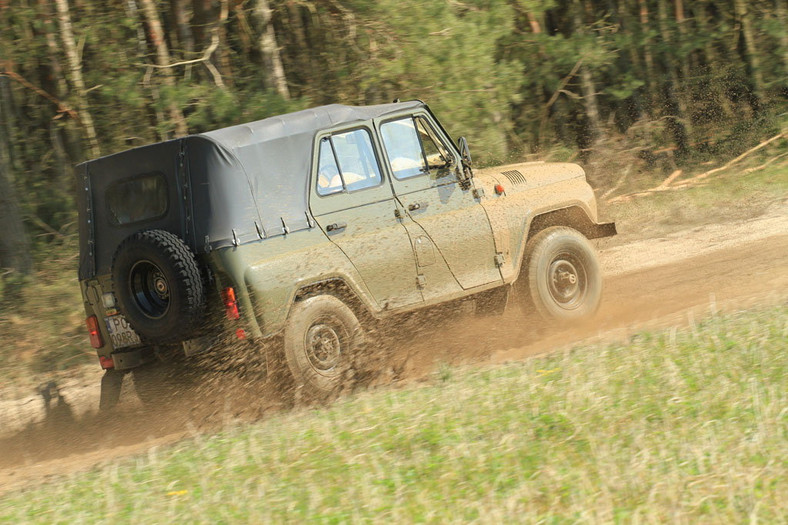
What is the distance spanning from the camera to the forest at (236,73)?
463 inches

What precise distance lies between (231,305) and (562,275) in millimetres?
3088

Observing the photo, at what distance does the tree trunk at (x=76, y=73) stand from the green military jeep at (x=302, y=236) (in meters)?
5.30

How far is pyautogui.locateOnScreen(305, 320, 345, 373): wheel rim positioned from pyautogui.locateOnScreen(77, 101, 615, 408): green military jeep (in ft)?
0.03

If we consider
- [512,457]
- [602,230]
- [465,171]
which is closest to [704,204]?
[602,230]

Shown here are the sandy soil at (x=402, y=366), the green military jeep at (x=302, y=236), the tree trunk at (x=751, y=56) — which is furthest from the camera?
the tree trunk at (x=751, y=56)

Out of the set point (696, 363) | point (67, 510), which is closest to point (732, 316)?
point (696, 363)

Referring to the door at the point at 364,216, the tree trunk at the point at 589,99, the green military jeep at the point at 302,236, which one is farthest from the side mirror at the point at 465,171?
the tree trunk at the point at 589,99

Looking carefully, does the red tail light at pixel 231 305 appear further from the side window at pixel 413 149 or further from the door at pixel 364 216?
the side window at pixel 413 149

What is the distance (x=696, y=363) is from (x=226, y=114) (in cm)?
788

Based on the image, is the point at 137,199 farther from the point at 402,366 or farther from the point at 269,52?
the point at 269,52

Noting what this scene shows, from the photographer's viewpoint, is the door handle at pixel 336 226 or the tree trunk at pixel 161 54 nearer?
the door handle at pixel 336 226

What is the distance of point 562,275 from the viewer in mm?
7910

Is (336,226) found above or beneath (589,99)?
beneath

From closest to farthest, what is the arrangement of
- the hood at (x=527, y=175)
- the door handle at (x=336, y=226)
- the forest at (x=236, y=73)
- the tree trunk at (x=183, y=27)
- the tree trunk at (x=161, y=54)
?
the door handle at (x=336, y=226)
the hood at (x=527, y=175)
the forest at (x=236, y=73)
the tree trunk at (x=161, y=54)
the tree trunk at (x=183, y=27)
